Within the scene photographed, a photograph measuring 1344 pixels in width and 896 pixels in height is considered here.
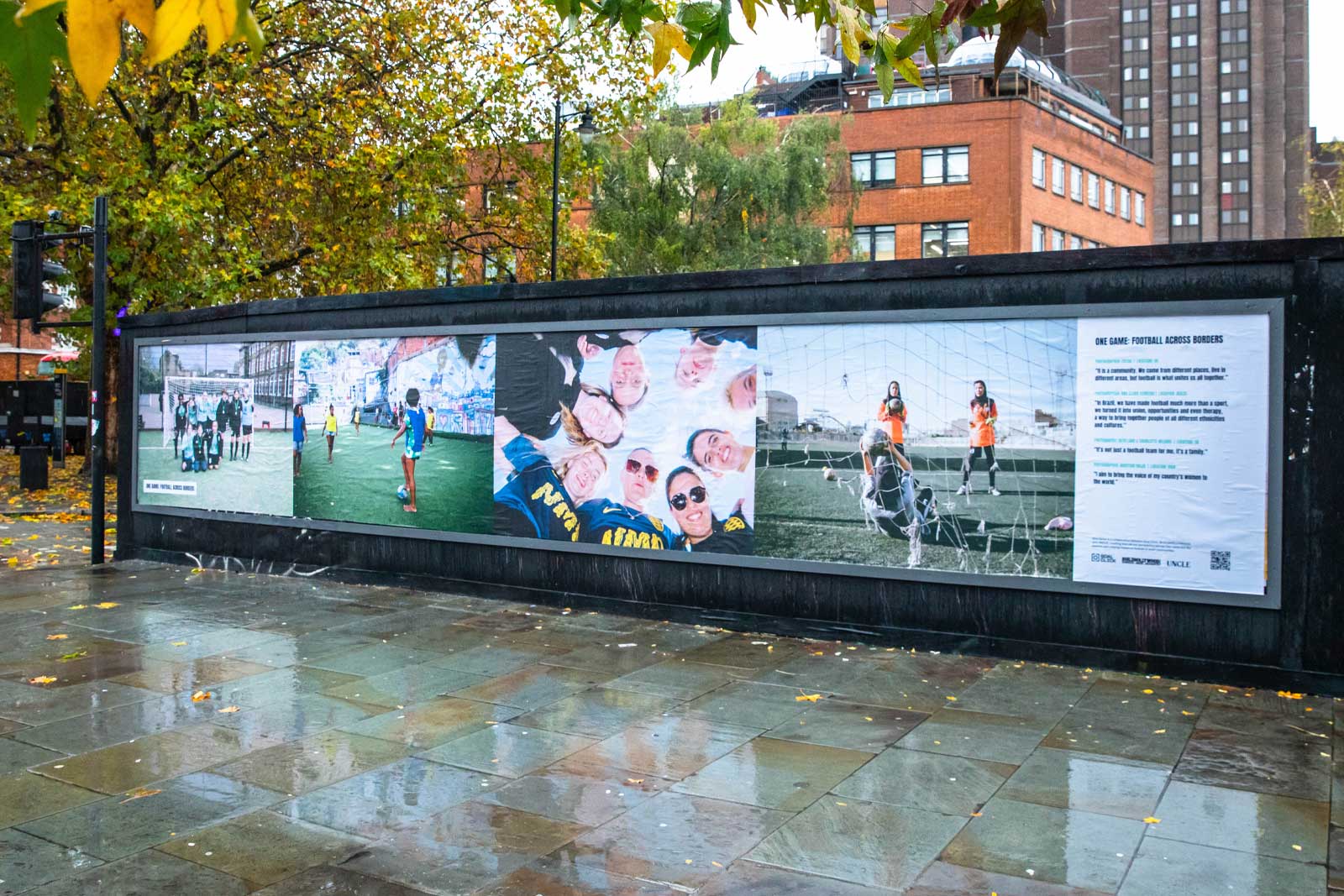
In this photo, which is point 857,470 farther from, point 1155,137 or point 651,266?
point 1155,137

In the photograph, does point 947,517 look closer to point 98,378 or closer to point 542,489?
point 542,489

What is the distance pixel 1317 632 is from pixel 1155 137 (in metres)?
153

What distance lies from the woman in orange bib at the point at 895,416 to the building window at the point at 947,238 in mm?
53407

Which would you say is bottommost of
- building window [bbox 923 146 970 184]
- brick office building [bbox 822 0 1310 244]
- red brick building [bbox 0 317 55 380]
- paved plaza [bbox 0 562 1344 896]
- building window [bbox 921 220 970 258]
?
paved plaza [bbox 0 562 1344 896]

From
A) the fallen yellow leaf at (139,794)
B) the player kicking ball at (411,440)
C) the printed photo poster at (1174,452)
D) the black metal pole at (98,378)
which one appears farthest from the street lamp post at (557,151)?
the fallen yellow leaf at (139,794)

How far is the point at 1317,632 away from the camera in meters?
8.08

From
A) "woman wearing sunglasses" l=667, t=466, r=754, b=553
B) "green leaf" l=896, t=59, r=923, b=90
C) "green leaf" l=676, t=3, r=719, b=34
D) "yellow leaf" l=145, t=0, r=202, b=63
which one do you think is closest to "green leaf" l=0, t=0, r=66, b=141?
"yellow leaf" l=145, t=0, r=202, b=63

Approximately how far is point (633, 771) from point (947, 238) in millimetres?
58658

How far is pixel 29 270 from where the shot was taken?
13719 millimetres

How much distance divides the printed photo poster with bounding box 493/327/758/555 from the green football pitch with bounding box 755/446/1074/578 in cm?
30

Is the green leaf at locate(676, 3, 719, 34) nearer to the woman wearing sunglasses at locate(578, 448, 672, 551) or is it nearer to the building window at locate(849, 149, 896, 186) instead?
the woman wearing sunglasses at locate(578, 448, 672, 551)

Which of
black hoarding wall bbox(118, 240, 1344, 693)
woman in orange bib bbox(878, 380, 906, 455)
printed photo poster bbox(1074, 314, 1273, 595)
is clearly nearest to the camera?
black hoarding wall bbox(118, 240, 1344, 693)

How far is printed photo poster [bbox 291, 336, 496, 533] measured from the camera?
11.9 meters

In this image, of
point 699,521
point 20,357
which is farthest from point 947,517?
point 20,357
